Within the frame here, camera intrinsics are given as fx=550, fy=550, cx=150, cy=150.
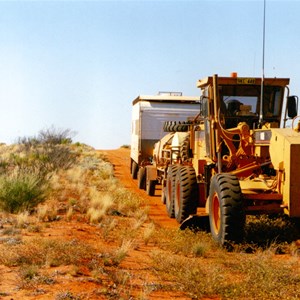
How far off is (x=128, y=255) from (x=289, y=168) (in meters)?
2.92

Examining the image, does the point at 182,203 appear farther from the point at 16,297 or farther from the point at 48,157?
the point at 48,157

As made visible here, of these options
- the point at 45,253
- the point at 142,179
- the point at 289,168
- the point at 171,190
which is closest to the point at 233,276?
the point at 289,168

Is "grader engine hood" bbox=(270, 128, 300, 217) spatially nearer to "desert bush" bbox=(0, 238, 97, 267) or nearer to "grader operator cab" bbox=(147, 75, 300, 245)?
"grader operator cab" bbox=(147, 75, 300, 245)

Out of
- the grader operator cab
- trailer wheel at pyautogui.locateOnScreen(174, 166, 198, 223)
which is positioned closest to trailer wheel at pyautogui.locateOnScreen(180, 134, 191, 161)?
the grader operator cab

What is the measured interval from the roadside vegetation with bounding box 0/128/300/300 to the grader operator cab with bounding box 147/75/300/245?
0.69 metres

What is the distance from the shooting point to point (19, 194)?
44.4 feet

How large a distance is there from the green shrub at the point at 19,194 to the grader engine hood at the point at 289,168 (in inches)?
260

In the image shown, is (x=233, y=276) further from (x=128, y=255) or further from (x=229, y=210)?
(x=128, y=255)

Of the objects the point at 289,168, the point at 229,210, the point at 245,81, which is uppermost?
the point at 245,81

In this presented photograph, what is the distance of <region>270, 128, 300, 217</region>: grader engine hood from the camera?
8711 millimetres

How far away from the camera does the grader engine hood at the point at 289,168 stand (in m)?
8.71

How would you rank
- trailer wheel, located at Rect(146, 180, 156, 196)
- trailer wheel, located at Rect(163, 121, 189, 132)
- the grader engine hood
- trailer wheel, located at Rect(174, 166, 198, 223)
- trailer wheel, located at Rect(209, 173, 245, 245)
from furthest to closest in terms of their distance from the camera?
trailer wheel, located at Rect(146, 180, 156, 196) → trailer wheel, located at Rect(163, 121, 189, 132) → trailer wheel, located at Rect(174, 166, 198, 223) → trailer wheel, located at Rect(209, 173, 245, 245) → the grader engine hood

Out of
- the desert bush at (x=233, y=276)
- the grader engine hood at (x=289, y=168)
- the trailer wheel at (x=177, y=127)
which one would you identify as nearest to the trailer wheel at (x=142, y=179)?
the trailer wheel at (x=177, y=127)

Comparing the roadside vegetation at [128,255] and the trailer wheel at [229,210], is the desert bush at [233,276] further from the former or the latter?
the trailer wheel at [229,210]
